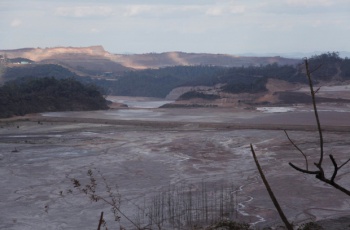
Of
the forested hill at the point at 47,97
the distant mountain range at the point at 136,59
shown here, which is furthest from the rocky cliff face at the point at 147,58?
the forested hill at the point at 47,97

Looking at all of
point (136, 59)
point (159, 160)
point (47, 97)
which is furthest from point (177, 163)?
point (136, 59)

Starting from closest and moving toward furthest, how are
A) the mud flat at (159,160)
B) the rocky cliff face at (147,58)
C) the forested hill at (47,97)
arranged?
the mud flat at (159,160) → the forested hill at (47,97) → the rocky cliff face at (147,58)

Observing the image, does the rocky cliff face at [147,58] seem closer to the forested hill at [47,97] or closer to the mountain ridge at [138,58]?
the mountain ridge at [138,58]

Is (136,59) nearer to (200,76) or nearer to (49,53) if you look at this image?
(49,53)

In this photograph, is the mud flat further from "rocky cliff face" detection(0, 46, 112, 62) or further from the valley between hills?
"rocky cliff face" detection(0, 46, 112, 62)

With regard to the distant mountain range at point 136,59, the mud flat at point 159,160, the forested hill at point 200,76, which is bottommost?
the mud flat at point 159,160

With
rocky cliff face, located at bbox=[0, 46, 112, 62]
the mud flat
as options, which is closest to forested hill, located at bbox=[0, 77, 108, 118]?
the mud flat

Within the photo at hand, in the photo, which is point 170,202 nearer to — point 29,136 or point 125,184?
point 125,184

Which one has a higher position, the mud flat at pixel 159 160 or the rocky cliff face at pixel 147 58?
the rocky cliff face at pixel 147 58
